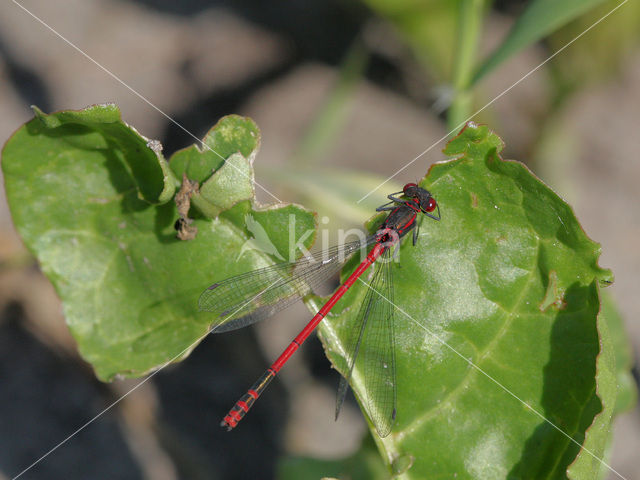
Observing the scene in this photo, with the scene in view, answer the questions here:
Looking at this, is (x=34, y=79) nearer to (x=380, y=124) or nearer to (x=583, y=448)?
(x=380, y=124)

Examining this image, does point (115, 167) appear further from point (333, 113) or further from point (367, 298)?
point (333, 113)

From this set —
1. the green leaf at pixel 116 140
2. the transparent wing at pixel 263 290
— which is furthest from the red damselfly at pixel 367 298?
the green leaf at pixel 116 140

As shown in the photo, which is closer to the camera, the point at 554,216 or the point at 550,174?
the point at 554,216

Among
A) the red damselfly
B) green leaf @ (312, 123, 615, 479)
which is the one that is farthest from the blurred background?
green leaf @ (312, 123, 615, 479)

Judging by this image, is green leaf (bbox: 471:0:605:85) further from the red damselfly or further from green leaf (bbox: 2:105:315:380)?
green leaf (bbox: 2:105:315:380)

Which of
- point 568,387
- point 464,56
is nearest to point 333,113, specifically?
point 464,56

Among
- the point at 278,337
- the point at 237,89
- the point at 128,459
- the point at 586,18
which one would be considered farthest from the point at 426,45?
the point at 128,459

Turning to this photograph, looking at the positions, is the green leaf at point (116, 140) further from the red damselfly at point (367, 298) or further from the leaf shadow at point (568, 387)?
the leaf shadow at point (568, 387)
